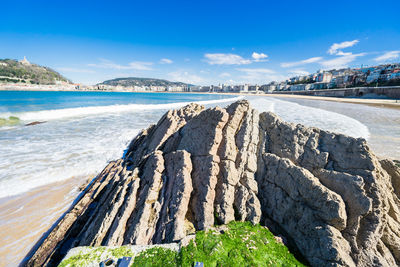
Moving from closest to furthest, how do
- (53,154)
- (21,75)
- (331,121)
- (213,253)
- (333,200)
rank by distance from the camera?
(213,253), (333,200), (53,154), (331,121), (21,75)

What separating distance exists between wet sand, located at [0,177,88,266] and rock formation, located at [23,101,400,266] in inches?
23.8

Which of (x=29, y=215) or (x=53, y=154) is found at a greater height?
(x=53, y=154)

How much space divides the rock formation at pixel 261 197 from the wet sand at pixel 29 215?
0.60 metres

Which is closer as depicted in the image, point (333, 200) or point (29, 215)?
point (333, 200)

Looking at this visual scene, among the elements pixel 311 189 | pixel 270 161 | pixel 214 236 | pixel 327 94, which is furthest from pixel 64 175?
pixel 327 94

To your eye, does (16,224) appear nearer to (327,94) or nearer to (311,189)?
(311,189)

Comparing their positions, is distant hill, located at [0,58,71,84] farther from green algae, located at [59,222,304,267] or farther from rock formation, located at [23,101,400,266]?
green algae, located at [59,222,304,267]

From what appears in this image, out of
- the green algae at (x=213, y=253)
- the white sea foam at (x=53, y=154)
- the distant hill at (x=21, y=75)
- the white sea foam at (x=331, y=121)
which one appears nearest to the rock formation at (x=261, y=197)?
the green algae at (x=213, y=253)

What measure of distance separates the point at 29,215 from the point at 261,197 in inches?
367

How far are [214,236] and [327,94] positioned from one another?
111771 mm

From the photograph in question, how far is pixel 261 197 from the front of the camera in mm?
5762

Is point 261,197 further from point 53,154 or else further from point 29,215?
point 53,154

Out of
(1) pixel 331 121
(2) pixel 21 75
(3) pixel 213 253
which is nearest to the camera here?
(3) pixel 213 253

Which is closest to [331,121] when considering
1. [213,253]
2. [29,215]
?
[213,253]
